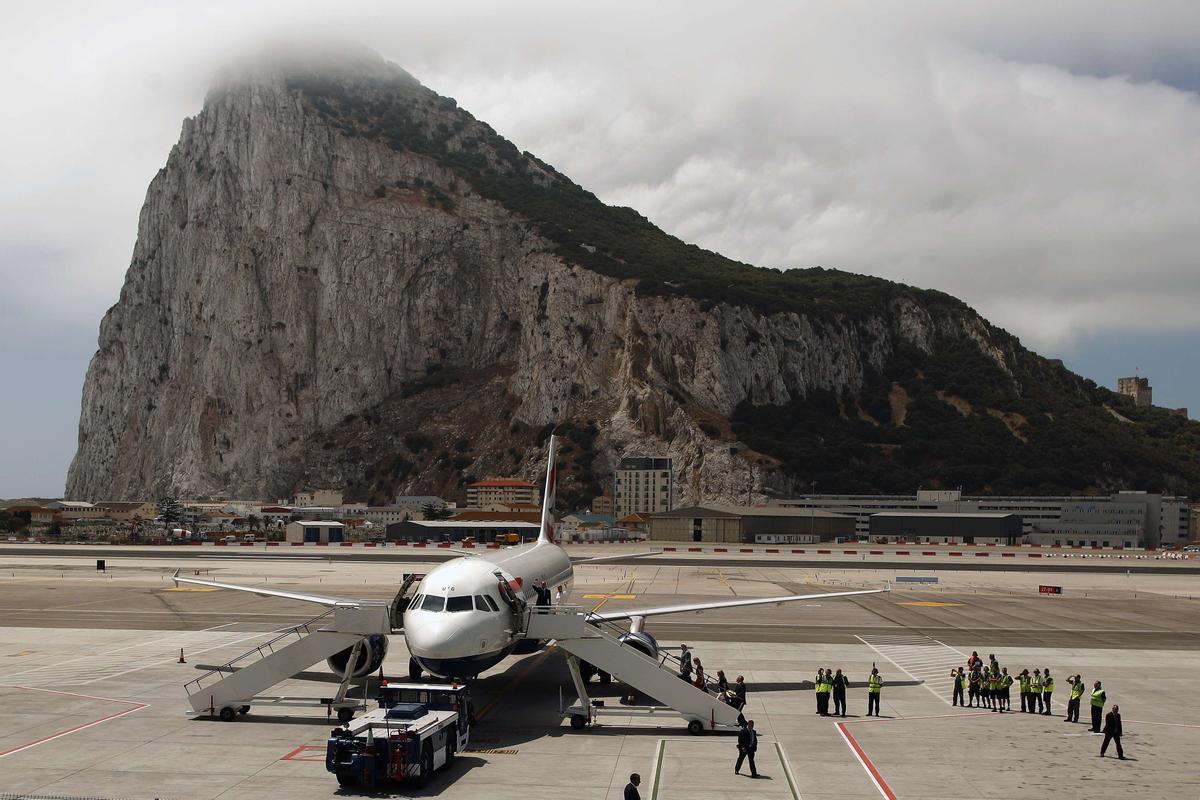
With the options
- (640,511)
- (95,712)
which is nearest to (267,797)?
(95,712)

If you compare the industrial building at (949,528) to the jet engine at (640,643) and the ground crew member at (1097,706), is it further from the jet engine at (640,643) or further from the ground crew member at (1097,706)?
the ground crew member at (1097,706)

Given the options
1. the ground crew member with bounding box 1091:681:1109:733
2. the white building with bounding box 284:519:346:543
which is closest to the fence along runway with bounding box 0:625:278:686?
the ground crew member with bounding box 1091:681:1109:733

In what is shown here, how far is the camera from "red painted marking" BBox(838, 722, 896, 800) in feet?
74.7

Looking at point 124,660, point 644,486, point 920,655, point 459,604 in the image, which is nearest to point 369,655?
point 459,604

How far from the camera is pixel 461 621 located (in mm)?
28125

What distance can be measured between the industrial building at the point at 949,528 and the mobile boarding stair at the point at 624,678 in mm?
149169

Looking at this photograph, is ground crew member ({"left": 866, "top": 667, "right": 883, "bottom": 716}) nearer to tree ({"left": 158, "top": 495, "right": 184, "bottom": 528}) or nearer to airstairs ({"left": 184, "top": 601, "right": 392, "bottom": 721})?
airstairs ({"left": 184, "top": 601, "right": 392, "bottom": 721})

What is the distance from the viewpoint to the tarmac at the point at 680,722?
23.2 metres

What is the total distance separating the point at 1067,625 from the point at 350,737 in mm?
42298

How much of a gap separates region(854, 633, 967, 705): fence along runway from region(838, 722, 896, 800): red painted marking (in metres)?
6.27

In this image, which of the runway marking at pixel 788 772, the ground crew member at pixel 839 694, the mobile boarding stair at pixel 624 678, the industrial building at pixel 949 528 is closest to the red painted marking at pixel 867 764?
the ground crew member at pixel 839 694

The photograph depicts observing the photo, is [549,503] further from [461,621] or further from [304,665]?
[461,621]

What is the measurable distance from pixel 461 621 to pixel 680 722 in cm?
673

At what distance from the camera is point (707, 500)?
195750 millimetres
